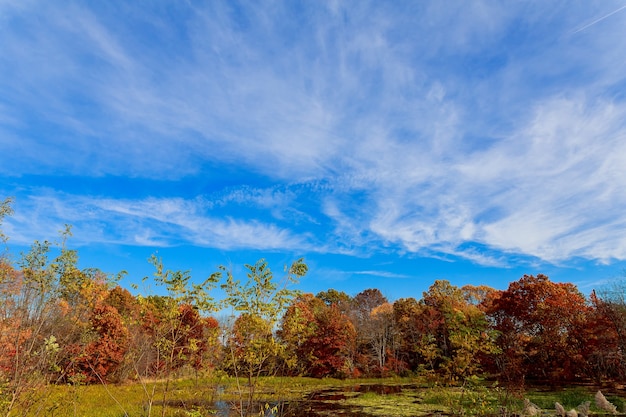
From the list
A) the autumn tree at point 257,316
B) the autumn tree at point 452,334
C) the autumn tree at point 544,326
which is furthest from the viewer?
the autumn tree at point 544,326

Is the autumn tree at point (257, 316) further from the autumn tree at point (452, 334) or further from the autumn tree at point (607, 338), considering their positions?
the autumn tree at point (607, 338)

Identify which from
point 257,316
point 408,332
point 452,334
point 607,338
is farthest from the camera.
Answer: point 408,332

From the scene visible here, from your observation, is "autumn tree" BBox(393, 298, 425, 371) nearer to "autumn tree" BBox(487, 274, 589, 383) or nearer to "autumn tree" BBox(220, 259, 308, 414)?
"autumn tree" BBox(487, 274, 589, 383)

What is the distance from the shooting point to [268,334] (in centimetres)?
602

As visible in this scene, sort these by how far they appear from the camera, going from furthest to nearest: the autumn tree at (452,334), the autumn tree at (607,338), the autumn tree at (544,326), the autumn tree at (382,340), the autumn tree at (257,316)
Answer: the autumn tree at (382,340) → the autumn tree at (544,326) → the autumn tree at (607,338) → the autumn tree at (452,334) → the autumn tree at (257,316)

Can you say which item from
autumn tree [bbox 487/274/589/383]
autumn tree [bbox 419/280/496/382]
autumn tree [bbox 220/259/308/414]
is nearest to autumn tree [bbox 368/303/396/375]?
autumn tree [bbox 419/280/496/382]

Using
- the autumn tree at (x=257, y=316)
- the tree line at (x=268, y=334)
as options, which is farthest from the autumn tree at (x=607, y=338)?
the autumn tree at (x=257, y=316)

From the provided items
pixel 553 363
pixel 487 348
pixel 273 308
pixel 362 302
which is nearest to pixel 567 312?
pixel 553 363

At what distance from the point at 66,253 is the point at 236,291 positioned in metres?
3.62

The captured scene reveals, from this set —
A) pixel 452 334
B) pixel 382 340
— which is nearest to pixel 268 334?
pixel 452 334

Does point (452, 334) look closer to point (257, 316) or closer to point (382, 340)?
point (257, 316)

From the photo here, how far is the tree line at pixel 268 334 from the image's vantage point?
6.24 metres

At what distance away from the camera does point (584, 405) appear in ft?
45.3

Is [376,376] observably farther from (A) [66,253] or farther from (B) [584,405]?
(A) [66,253]
